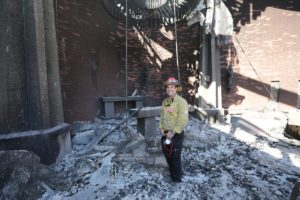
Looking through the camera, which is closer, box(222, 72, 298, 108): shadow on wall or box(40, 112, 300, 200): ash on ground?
box(40, 112, 300, 200): ash on ground

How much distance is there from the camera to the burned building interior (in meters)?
3.42

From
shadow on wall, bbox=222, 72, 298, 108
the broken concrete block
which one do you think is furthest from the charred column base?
shadow on wall, bbox=222, 72, 298, 108

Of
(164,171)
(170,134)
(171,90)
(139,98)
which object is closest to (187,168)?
(164,171)

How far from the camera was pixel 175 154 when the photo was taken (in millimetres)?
3338

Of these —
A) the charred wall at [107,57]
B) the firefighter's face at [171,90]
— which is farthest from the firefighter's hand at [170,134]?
the charred wall at [107,57]

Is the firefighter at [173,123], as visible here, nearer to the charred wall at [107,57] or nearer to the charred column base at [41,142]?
the charred column base at [41,142]

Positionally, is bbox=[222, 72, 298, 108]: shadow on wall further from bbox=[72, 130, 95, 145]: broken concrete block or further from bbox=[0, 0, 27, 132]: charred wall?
bbox=[0, 0, 27, 132]: charred wall

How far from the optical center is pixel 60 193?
317cm

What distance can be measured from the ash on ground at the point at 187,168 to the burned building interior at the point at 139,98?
0.07 ft

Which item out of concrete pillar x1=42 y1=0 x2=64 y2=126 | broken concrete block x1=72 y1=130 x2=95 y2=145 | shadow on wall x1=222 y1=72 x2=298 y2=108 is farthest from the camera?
shadow on wall x1=222 y1=72 x2=298 y2=108

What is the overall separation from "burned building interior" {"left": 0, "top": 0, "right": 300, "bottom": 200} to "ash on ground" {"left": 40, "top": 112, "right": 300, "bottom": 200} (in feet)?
0.07

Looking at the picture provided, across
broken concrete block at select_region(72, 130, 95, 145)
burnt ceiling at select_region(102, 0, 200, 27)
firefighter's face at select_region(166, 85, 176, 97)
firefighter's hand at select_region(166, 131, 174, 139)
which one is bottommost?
broken concrete block at select_region(72, 130, 95, 145)

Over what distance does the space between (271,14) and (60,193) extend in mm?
9573

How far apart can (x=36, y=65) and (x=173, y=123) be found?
218cm
